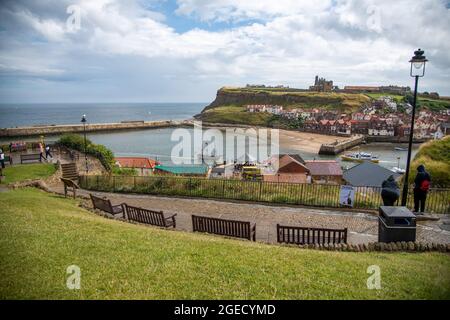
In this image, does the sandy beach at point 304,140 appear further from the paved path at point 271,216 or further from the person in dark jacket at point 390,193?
the person in dark jacket at point 390,193

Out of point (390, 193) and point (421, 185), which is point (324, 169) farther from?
point (390, 193)

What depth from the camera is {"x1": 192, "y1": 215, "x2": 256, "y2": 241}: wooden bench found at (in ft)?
26.0

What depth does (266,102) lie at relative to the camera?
181125 millimetres

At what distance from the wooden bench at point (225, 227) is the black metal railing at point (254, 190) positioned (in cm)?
441

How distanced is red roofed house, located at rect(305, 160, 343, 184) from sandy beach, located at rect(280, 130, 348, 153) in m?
32.8

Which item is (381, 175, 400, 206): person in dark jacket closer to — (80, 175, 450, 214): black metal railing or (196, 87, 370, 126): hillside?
(80, 175, 450, 214): black metal railing

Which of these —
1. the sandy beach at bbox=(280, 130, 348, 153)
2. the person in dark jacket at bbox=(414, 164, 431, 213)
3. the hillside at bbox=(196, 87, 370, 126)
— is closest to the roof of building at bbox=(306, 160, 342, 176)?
the person in dark jacket at bbox=(414, 164, 431, 213)

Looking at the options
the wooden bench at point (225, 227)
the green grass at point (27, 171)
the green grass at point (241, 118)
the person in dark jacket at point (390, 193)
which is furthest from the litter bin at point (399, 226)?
the green grass at point (241, 118)

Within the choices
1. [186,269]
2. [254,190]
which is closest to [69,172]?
[254,190]

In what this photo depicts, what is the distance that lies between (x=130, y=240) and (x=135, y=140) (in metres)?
76.8

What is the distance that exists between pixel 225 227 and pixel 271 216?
2873 mm
